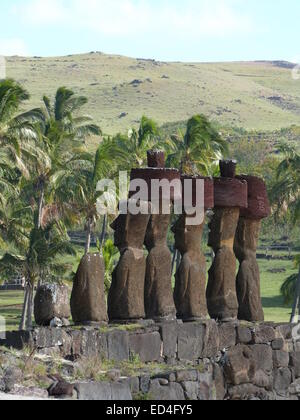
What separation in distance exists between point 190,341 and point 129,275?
1648mm

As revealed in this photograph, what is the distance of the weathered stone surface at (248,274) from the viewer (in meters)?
24.6

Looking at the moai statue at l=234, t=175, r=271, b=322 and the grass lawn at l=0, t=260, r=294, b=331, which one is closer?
the moai statue at l=234, t=175, r=271, b=322

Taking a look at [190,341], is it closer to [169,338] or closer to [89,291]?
[169,338]

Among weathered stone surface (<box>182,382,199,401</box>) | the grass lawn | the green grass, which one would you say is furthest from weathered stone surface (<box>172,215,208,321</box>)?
the grass lawn

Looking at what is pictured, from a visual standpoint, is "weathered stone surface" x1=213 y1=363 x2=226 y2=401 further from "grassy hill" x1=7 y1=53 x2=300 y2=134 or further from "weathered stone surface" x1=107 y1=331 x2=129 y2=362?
"grassy hill" x1=7 y1=53 x2=300 y2=134

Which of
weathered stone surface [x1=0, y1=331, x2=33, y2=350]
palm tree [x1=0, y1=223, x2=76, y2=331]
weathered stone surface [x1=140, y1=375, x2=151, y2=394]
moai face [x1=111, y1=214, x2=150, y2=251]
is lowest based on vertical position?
weathered stone surface [x1=140, y1=375, x2=151, y2=394]

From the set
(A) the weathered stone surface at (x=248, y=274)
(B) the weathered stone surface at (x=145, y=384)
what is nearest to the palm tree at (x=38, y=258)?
(A) the weathered stone surface at (x=248, y=274)

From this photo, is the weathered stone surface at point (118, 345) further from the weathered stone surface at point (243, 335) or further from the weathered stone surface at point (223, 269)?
the weathered stone surface at point (223, 269)

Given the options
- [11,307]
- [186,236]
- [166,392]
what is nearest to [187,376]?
[166,392]

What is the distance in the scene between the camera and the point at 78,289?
1964 cm

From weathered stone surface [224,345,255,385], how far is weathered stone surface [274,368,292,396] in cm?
214

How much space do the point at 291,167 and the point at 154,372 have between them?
78.2ft

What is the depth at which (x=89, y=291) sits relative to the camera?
770 inches

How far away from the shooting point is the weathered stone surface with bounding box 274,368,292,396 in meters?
23.6
